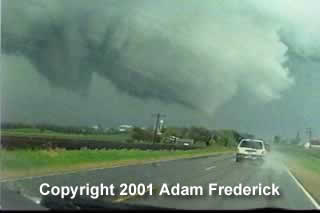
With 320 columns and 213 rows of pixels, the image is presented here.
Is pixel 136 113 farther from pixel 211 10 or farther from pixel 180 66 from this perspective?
pixel 211 10

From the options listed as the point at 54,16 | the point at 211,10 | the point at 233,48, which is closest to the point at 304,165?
the point at 233,48

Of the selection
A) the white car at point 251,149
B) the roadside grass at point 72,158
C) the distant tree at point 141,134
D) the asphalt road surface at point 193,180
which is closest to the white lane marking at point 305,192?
the asphalt road surface at point 193,180

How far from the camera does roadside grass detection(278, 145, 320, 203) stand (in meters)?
5.11

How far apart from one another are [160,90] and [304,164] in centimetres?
141

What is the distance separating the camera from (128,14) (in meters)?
4.80

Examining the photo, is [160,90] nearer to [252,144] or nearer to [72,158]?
[252,144]

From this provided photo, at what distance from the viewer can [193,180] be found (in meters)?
4.93

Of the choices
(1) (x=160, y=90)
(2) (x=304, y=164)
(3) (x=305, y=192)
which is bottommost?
(3) (x=305, y=192)

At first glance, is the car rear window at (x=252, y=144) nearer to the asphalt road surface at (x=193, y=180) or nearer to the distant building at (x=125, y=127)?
the asphalt road surface at (x=193, y=180)

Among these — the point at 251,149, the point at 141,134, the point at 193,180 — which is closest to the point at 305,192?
the point at 251,149

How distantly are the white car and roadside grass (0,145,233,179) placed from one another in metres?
0.10

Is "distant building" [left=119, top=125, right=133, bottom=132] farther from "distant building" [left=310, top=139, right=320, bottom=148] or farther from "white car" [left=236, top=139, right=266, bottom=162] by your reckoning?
"distant building" [left=310, top=139, right=320, bottom=148]

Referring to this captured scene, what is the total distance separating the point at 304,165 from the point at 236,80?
1.01 metres

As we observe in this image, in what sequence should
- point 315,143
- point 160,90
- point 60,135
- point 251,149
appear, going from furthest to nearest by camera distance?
point 251,149
point 60,135
point 315,143
point 160,90
